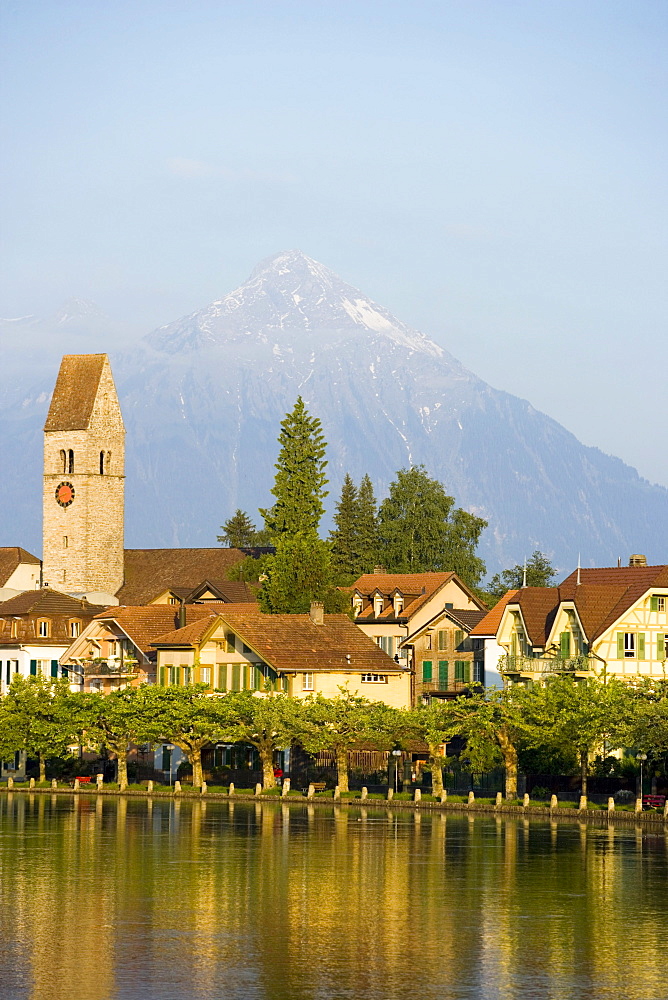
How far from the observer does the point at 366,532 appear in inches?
5989

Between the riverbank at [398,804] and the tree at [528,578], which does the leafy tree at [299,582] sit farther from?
the tree at [528,578]

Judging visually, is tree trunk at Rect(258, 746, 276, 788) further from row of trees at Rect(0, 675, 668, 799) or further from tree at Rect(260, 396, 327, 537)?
tree at Rect(260, 396, 327, 537)

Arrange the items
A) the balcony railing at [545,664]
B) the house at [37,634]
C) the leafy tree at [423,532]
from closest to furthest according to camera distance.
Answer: the balcony railing at [545,664] < the house at [37,634] < the leafy tree at [423,532]

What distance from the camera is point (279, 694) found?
88750 millimetres

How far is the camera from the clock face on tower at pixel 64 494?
14962cm

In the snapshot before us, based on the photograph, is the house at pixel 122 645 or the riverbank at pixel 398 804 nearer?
the riverbank at pixel 398 804

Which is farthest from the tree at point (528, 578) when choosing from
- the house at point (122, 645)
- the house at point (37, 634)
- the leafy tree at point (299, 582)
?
the house at point (122, 645)

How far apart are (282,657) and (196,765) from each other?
838cm

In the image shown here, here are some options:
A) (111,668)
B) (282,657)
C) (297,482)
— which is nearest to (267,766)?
(282,657)

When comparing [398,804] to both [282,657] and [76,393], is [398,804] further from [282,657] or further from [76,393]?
[76,393]

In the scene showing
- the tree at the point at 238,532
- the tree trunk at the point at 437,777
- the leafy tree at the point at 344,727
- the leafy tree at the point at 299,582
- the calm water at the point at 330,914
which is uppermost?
the tree at the point at 238,532

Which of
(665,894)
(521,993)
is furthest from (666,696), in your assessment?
(521,993)

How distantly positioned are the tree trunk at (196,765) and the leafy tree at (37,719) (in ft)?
23.1

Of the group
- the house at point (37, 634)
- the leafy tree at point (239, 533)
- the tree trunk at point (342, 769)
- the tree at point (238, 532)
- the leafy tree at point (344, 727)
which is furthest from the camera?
the tree at point (238, 532)
